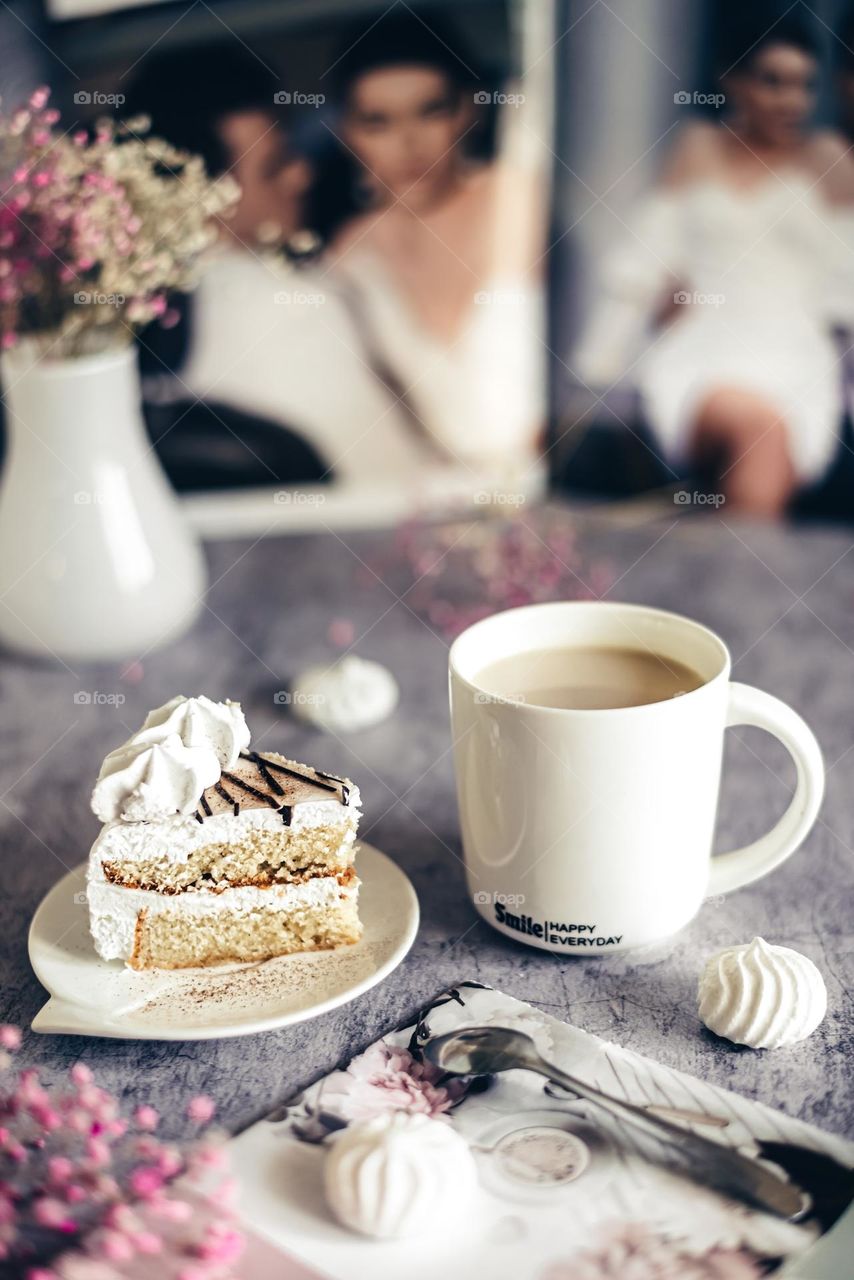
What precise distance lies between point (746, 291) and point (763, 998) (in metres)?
0.97

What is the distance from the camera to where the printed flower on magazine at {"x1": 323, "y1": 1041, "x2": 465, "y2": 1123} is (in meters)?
0.71

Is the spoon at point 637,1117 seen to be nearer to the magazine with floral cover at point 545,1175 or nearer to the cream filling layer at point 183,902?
the magazine with floral cover at point 545,1175

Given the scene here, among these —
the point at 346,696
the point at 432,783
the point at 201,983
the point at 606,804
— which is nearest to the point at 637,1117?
the point at 606,804

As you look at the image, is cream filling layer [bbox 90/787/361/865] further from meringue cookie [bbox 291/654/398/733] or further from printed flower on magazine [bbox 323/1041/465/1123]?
meringue cookie [bbox 291/654/398/733]

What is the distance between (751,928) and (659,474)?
797 millimetres

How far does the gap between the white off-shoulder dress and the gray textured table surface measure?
6.0 inches

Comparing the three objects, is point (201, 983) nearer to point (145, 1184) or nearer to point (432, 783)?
point (145, 1184)

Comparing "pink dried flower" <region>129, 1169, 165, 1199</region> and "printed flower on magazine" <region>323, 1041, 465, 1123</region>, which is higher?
"pink dried flower" <region>129, 1169, 165, 1199</region>

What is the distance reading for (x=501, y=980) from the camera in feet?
2.67

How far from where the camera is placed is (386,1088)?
2.37 feet

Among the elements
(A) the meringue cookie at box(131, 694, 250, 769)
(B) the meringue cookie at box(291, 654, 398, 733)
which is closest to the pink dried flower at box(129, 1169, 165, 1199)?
(A) the meringue cookie at box(131, 694, 250, 769)

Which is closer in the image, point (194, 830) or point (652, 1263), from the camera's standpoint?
point (652, 1263)

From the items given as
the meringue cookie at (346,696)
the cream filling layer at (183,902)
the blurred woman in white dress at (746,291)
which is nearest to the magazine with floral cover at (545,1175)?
the cream filling layer at (183,902)

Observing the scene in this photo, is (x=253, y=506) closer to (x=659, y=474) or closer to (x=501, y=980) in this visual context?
(x=659, y=474)
